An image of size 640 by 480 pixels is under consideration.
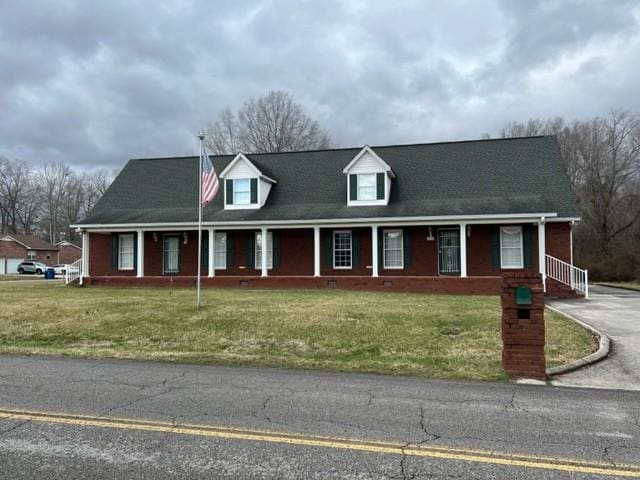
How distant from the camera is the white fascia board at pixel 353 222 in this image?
19.5m

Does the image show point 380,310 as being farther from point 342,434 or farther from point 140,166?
point 140,166

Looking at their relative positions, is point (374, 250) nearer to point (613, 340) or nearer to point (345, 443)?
point (613, 340)

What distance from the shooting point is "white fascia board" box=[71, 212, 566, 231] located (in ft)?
64.0

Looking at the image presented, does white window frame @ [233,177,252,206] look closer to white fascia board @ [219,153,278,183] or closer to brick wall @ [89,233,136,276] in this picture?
white fascia board @ [219,153,278,183]

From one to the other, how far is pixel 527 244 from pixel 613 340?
1100 cm

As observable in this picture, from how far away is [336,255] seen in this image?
2308 cm

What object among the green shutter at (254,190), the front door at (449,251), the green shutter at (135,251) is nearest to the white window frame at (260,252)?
the green shutter at (254,190)

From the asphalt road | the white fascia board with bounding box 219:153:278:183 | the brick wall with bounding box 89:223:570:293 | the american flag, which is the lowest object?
the asphalt road

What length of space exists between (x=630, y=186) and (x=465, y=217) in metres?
31.4

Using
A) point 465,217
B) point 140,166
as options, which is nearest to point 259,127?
point 140,166

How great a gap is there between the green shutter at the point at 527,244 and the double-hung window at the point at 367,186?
6.38m

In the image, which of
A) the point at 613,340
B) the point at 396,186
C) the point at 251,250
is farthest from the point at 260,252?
the point at 613,340

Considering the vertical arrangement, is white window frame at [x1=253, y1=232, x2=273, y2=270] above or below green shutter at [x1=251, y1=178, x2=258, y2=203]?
below

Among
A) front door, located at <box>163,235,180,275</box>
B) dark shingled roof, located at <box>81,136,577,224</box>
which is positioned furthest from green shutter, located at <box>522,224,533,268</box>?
front door, located at <box>163,235,180,275</box>
